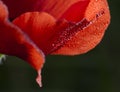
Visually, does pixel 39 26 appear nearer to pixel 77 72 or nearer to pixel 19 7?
pixel 19 7

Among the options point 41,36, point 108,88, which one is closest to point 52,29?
point 41,36

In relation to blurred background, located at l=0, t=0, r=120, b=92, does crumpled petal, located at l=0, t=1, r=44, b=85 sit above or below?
above

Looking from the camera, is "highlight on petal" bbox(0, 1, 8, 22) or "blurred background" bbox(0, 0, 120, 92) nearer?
"highlight on petal" bbox(0, 1, 8, 22)

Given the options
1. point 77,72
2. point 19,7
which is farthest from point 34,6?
point 77,72

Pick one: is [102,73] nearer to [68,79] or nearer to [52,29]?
[68,79]

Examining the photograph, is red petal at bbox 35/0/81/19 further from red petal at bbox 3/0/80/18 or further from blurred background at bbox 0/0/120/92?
blurred background at bbox 0/0/120/92

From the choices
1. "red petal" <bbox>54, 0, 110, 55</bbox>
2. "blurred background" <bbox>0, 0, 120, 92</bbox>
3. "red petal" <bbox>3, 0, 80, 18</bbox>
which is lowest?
"blurred background" <bbox>0, 0, 120, 92</bbox>

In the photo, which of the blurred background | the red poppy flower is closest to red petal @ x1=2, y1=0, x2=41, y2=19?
the red poppy flower
